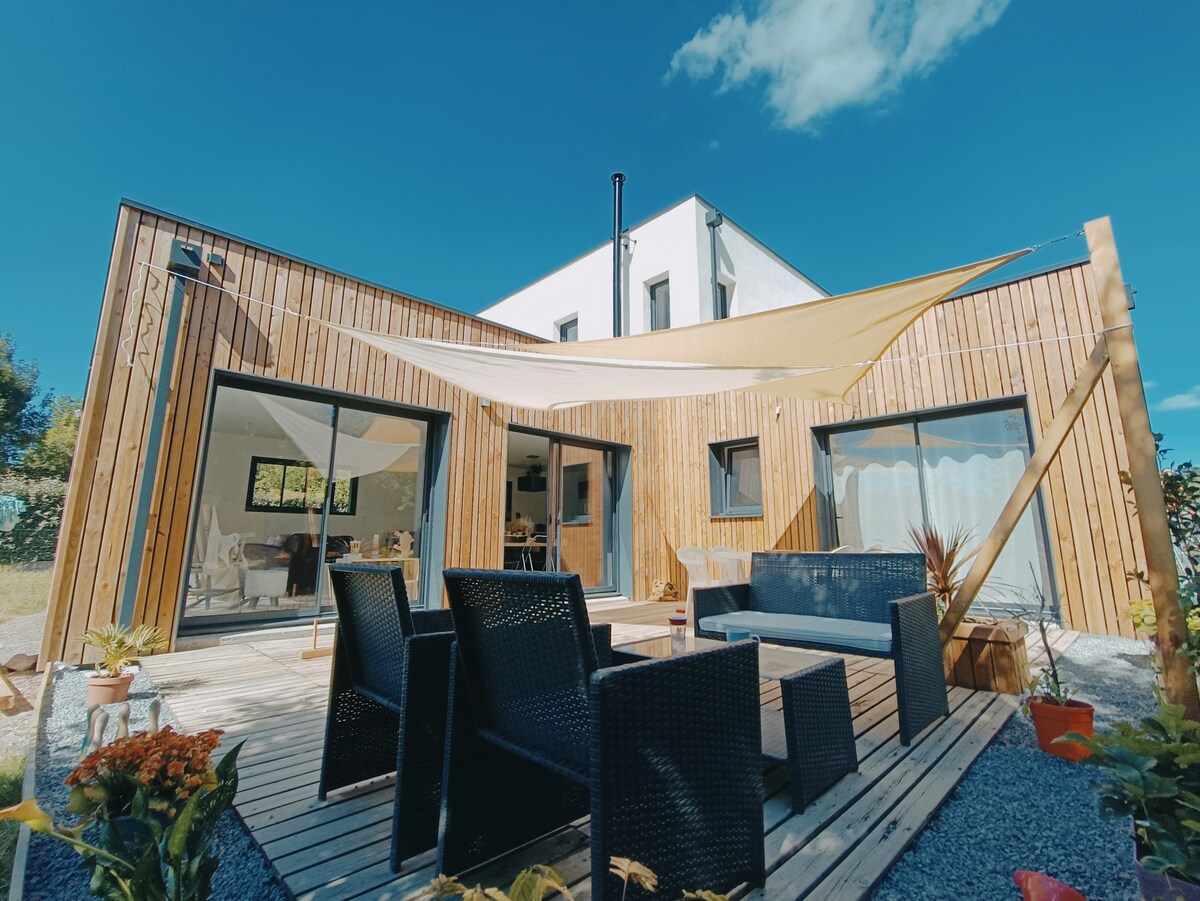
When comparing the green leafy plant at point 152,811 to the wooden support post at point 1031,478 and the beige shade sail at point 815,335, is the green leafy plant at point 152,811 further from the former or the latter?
the wooden support post at point 1031,478

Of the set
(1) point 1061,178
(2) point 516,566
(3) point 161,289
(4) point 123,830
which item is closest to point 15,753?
(4) point 123,830

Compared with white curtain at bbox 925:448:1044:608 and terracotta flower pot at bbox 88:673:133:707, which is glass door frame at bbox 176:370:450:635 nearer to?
terracotta flower pot at bbox 88:673:133:707

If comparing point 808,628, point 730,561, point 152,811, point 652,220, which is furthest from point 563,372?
point 652,220

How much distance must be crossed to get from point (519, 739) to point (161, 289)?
475 centimetres

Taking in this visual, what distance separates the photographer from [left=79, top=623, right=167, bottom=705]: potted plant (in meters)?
2.74

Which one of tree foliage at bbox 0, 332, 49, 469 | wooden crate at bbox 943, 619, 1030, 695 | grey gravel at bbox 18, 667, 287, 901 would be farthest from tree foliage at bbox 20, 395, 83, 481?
wooden crate at bbox 943, 619, 1030, 695

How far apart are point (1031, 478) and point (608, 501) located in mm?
5374

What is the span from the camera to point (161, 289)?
13.3ft

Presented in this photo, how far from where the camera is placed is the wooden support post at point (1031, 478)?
97.0 inches

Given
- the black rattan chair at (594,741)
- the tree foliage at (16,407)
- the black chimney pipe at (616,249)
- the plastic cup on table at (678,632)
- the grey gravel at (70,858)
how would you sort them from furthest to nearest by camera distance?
the tree foliage at (16,407) → the black chimney pipe at (616,249) → the plastic cup on table at (678,632) → the grey gravel at (70,858) → the black rattan chair at (594,741)

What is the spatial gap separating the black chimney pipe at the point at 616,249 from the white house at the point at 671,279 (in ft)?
0.68

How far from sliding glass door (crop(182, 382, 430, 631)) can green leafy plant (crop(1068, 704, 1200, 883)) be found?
516 centimetres

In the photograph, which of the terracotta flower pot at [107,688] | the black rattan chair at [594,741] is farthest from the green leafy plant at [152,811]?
the terracotta flower pot at [107,688]

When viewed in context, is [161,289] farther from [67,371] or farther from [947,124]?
[67,371]
